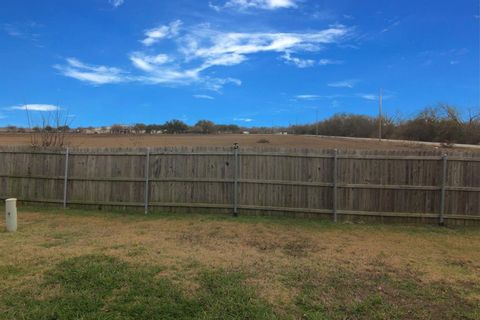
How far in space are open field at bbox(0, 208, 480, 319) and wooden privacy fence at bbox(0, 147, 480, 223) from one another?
3.40 feet

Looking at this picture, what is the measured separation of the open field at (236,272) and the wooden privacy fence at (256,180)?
104 centimetres

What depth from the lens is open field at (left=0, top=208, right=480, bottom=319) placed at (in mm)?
4062

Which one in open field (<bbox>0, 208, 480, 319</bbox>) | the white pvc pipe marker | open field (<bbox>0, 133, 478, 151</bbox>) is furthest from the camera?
open field (<bbox>0, 133, 478, 151</bbox>)

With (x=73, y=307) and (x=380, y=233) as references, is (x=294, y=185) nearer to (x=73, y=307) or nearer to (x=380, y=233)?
(x=380, y=233)

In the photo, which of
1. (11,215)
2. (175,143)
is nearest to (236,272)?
(11,215)

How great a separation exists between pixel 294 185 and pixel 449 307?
565cm

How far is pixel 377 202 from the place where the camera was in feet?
30.7

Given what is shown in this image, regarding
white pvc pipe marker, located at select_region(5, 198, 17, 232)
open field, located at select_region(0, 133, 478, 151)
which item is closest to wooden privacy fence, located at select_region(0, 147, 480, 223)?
white pvc pipe marker, located at select_region(5, 198, 17, 232)

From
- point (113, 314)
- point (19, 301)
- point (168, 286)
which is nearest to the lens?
point (113, 314)

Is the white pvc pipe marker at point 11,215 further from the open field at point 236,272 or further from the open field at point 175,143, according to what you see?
the open field at point 175,143

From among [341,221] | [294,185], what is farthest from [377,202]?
[294,185]

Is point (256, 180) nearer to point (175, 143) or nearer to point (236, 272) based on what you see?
point (236, 272)

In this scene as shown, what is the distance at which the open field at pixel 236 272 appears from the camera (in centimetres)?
406

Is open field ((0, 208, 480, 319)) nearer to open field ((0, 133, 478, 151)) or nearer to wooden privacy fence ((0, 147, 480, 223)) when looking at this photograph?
wooden privacy fence ((0, 147, 480, 223))
